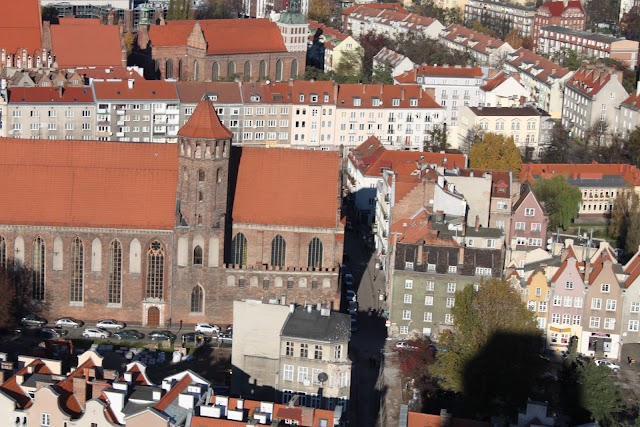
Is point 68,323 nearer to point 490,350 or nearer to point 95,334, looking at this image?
point 95,334

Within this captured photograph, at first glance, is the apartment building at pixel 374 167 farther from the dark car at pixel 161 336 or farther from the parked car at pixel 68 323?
the parked car at pixel 68 323

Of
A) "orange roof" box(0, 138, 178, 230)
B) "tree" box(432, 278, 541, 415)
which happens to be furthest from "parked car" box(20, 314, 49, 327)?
"tree" box(432, 278, 541, 415)

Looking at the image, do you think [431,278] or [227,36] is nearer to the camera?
[431,278]

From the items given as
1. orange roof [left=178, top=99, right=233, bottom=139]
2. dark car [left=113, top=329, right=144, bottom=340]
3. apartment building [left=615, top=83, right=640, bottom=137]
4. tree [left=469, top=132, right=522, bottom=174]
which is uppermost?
orange roof [left=178, top=99, right=233, bottom=139]

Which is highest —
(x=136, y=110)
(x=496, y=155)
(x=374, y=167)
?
(x=136, y=110)

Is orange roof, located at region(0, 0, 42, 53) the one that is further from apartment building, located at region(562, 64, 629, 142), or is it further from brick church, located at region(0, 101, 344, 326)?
apartment building, located at region(562, 64, 629, 142)

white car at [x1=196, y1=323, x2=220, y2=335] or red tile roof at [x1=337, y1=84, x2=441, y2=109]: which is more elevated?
red tile roof at [x1=337, y1=84, x2=441, y2=109]

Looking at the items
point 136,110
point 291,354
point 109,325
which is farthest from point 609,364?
point 136,110
